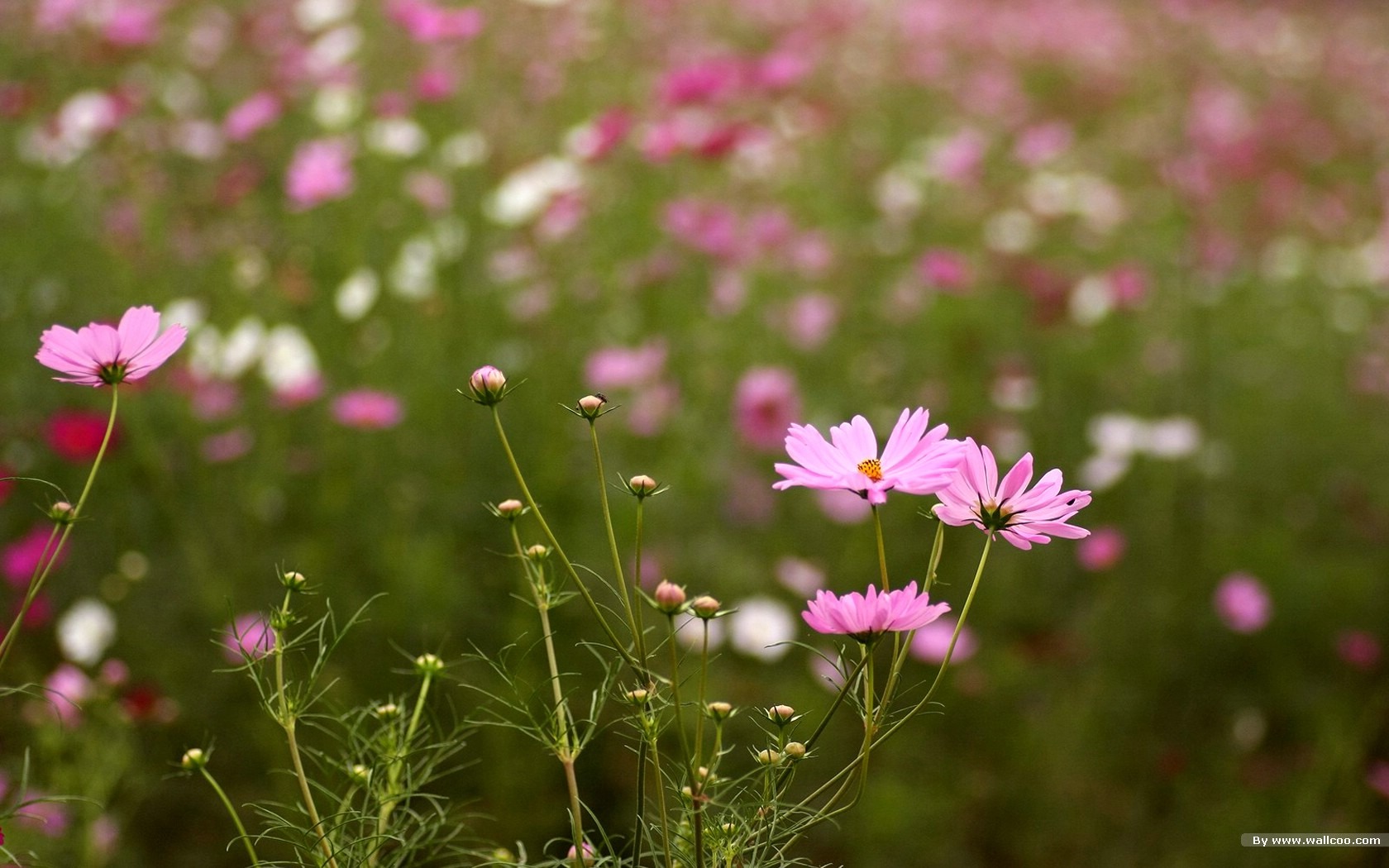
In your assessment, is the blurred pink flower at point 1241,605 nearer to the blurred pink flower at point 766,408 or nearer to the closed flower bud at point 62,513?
the blurred pink flower at point 766,408

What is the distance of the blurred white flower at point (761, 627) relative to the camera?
1.49 metres

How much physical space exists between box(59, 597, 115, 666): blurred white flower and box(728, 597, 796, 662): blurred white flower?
0.78m

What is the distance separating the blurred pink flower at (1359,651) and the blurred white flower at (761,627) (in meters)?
0.80

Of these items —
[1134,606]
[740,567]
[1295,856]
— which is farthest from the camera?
[1134,606]

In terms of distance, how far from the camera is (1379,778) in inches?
53.6

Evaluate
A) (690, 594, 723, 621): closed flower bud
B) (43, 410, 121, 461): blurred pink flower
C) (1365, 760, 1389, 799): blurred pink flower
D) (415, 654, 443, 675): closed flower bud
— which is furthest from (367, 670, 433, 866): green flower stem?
(1365, 760, 1389, 799): blurred pink flower

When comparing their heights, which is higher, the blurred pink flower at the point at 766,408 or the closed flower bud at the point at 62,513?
the closed flower bud at the point at 62,513

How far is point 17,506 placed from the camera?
1.63 metres

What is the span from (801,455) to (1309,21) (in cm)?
744

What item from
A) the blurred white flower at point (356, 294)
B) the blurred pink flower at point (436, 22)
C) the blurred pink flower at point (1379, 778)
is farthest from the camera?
the blurred pink flower at point (436, 22)

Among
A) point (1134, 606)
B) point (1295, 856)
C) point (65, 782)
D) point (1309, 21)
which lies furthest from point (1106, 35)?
point (65, 782)

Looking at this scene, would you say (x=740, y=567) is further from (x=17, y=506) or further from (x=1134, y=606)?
(x=17, y=506)

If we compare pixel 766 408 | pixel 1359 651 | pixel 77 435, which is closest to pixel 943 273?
pixel 766 408

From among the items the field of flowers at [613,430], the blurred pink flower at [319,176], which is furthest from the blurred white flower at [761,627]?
the blurred pink flower at [319,176]
